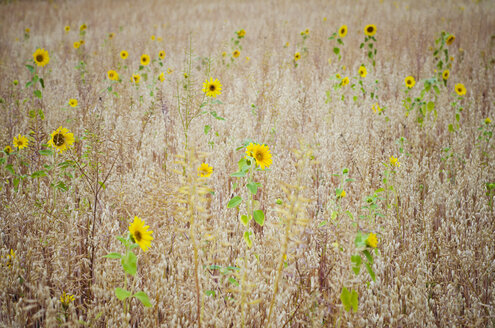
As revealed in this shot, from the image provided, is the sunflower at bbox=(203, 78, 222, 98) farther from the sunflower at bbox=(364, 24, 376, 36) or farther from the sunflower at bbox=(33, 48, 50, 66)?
the sunflower at bbox=(364, 24, 376, 36)

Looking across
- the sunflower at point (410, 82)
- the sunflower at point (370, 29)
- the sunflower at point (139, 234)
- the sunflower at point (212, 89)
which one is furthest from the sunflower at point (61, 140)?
the sunflower at point (370, 29)

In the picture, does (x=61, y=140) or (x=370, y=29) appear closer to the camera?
(x=61, y=140)

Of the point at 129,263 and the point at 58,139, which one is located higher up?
the point at 58,139

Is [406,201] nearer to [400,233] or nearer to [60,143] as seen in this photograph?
[400,233]

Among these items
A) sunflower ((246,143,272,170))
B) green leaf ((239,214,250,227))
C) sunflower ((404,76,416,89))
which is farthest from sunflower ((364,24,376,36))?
green leaf ((239,214,250,227))

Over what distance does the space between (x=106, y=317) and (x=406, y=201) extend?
186 centimetres

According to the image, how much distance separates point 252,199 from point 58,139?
4.02 feet

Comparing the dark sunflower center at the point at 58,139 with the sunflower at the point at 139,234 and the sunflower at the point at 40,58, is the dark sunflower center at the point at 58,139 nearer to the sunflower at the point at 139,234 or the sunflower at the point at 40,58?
the sunflower at the point at 139,234

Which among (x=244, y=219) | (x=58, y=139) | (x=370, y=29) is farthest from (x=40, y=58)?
(x=370, y=29)

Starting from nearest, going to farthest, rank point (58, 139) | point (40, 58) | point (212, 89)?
point (58, 139) → point (212, 89) → point (40, 58)

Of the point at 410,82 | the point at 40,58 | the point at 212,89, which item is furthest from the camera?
the point at 410,82

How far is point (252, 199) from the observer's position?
5.30 ft

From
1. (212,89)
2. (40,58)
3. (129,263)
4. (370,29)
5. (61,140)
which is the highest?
(370,29)

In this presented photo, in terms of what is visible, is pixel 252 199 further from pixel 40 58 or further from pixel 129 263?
pixel 40 58
